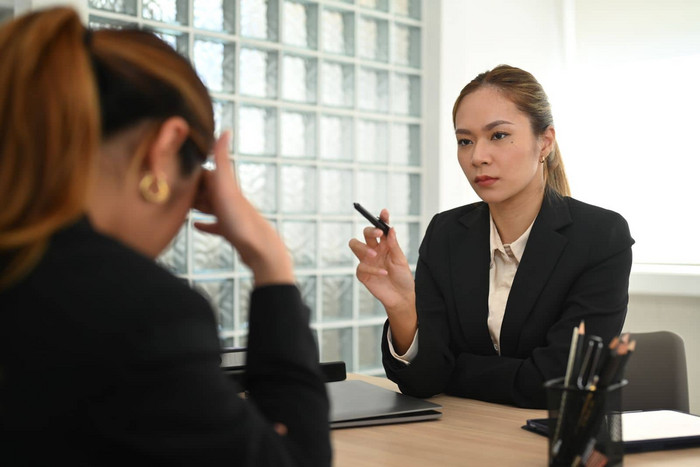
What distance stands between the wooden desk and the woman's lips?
0.74 m

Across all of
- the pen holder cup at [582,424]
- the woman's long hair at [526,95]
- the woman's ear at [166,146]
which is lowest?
the pen holder cup at [582,424]

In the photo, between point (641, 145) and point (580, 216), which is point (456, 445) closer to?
point (580, 216)

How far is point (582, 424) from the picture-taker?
1.07 m

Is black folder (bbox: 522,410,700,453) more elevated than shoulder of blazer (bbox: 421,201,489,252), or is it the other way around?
shoulder of blazer (bbox: 421,201,489,252)

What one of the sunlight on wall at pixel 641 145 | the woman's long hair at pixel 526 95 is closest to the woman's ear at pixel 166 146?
the woman's long hair at pixel 526 95

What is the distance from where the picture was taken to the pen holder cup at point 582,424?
1062 mm

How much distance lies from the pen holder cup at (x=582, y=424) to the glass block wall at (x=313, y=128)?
7.32ft

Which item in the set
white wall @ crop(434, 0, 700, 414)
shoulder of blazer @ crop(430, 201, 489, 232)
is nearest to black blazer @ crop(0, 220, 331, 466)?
shoulder of blazer @ crop(430, 201, 489, 232)

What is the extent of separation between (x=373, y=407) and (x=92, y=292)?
36.3 inches

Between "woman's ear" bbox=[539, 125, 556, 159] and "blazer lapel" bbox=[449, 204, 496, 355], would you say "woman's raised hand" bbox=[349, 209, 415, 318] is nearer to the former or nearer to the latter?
"blazer lapel" bbox=[449, 204, 496, 355]

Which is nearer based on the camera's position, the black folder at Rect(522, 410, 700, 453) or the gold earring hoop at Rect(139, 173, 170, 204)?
the gold earring hoop at Rect(139, 173, 170, 204)

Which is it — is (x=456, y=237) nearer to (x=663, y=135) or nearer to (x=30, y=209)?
(x=30, y=209)

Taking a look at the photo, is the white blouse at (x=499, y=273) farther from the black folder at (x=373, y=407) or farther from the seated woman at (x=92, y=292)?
the seated woman at (x=92, y=292)

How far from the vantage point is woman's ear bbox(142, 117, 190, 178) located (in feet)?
2.67
